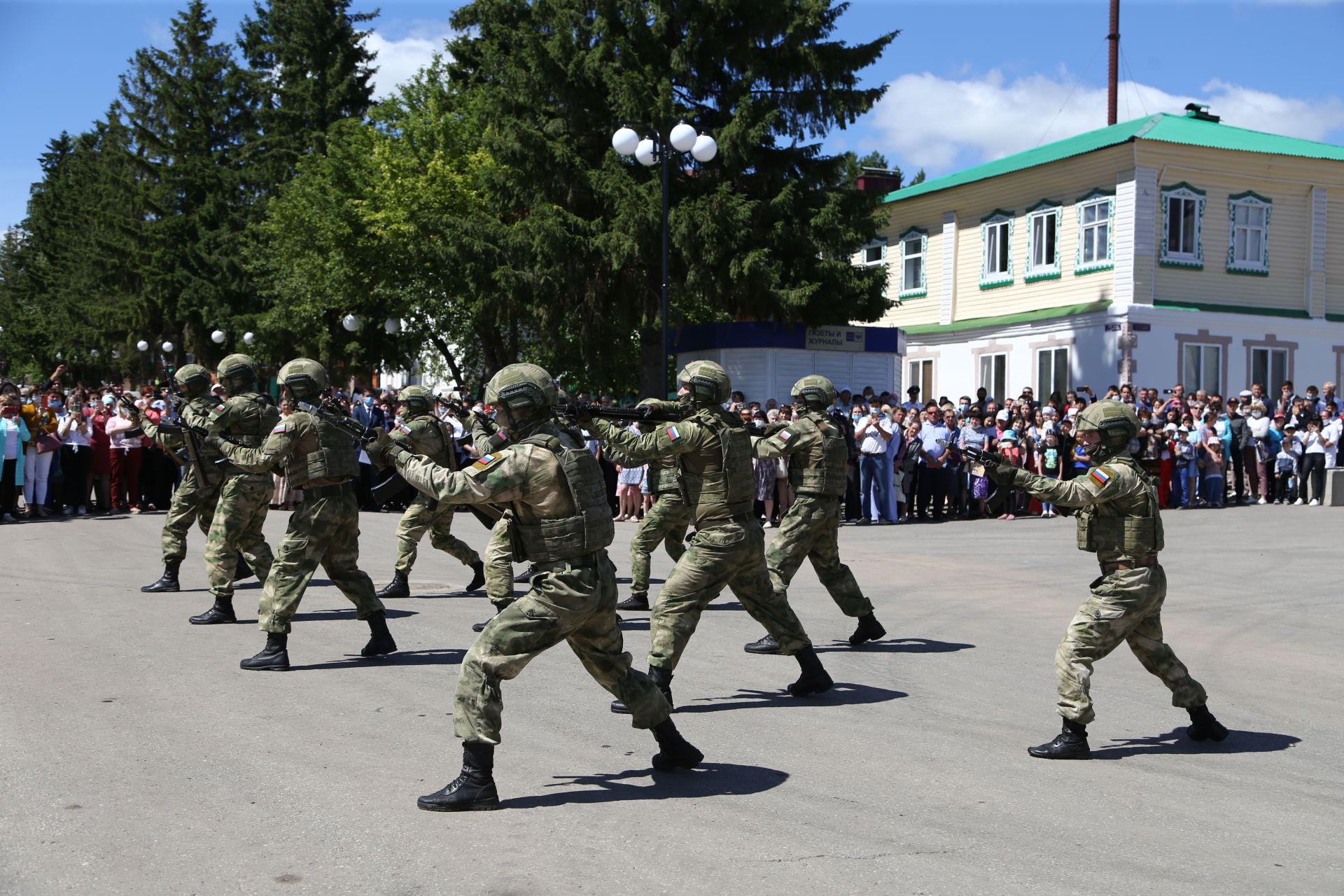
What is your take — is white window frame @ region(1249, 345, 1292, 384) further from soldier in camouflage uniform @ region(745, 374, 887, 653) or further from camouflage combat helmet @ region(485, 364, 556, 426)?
camouflage combat helmet @ region(485, 364, 556, 426)

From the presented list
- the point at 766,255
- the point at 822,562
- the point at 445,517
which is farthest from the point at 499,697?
the point at 766,255

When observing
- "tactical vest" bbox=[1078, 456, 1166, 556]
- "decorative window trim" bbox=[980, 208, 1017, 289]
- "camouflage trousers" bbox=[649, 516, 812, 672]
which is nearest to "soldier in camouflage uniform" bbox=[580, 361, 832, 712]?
"camouflage trousers" bbox=[649, 516, 812, 672]

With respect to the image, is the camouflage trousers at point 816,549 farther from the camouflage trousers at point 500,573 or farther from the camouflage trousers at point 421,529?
the camouflage trousers at point 421,529

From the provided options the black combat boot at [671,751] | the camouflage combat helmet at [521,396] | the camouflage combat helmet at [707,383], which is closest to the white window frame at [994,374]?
the camouflage combat helmet at [707,383]

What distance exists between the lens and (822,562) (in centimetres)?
909

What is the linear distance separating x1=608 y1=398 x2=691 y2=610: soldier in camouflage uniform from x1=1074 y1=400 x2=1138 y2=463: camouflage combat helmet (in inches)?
153

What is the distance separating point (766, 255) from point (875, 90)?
4977 mm

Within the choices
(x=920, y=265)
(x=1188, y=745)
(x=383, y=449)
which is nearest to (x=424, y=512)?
(x=383, y=449)

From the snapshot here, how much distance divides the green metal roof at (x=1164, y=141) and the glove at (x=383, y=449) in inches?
1049

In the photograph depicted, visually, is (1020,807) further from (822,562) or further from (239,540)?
(239,540)

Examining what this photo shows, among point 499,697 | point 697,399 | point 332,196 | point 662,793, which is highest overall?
point 332,196

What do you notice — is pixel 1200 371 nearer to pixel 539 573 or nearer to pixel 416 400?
pixel 416 400

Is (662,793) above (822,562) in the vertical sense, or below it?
below

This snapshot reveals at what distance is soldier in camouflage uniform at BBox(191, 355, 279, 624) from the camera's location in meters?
9.88
